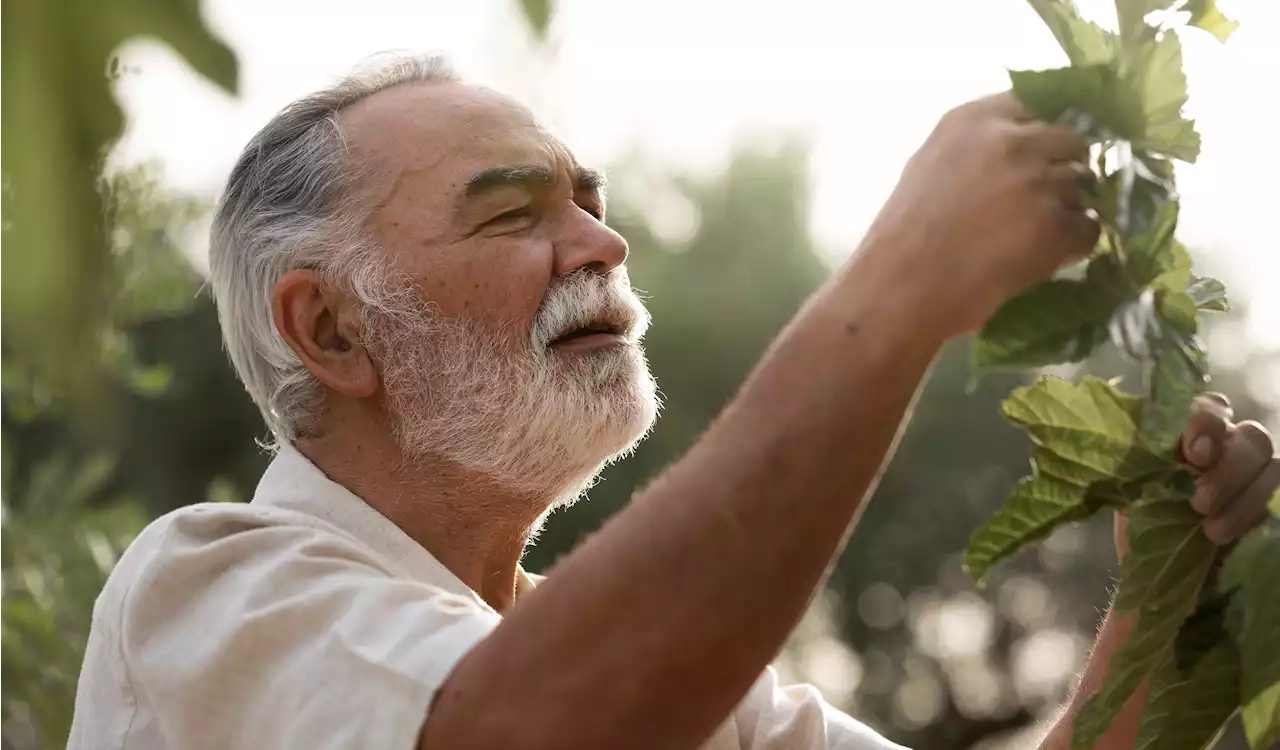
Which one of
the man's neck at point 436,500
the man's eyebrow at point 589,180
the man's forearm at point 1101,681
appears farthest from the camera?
the man's eyebrow at point 589,180

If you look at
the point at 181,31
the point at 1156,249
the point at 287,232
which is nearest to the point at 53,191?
the point at 181,31

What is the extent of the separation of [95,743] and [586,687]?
84 centimetres

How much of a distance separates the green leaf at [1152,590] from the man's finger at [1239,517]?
17 mm

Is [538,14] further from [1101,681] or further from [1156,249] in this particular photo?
[1101,681]

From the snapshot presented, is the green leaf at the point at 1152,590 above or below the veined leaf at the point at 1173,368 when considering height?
below

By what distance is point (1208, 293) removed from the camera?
4.90 feet

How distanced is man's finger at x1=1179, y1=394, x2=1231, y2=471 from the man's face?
113 centimetres

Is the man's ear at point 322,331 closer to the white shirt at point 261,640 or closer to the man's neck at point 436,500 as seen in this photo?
the man's neck at point 436,500

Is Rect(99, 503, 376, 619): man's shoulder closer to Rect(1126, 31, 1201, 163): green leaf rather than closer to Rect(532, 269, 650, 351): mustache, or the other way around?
Rect(532, 269, 650, 351): mustache

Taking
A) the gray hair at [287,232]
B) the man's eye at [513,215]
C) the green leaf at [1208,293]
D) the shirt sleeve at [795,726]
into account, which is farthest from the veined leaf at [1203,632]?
the gray hair at [287,232]

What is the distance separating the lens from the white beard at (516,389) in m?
2.47

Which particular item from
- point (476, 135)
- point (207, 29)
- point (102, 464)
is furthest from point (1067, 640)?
point (207, 29)

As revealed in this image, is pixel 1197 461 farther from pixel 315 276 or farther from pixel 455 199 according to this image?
pixel 315 276

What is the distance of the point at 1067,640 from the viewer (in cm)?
1998
